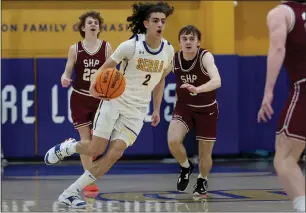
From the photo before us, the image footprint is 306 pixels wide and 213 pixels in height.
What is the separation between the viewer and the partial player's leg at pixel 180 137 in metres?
9.05

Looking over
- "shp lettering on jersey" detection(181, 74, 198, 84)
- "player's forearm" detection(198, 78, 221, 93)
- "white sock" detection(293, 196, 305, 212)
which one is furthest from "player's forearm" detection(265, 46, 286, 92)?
"shp lettering on jersey" detection(181, 74, 198, 84)

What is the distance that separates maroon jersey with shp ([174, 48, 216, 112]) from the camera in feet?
29.5

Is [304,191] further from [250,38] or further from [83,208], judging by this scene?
[250,38]

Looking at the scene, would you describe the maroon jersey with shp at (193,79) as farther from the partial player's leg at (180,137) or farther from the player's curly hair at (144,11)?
the player's curly hair at (144,11)

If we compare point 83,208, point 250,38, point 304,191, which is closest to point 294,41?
point 304,191

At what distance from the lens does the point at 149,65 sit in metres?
7.89

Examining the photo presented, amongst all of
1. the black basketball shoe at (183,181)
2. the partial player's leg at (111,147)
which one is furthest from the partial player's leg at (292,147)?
the black basketball shoe at (183,181)

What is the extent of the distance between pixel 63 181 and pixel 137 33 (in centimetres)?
316

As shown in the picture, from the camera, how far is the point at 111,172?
12.1 m

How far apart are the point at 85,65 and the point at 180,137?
1526 millimetres

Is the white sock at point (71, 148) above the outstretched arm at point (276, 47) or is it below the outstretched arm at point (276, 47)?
below

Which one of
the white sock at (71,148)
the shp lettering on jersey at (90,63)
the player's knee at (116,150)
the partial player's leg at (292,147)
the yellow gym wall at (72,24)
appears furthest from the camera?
the yellow gym wall at (72,24)

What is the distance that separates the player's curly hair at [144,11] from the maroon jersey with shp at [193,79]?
1.06m

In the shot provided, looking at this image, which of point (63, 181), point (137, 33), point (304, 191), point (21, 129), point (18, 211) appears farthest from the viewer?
point (21, 129)
